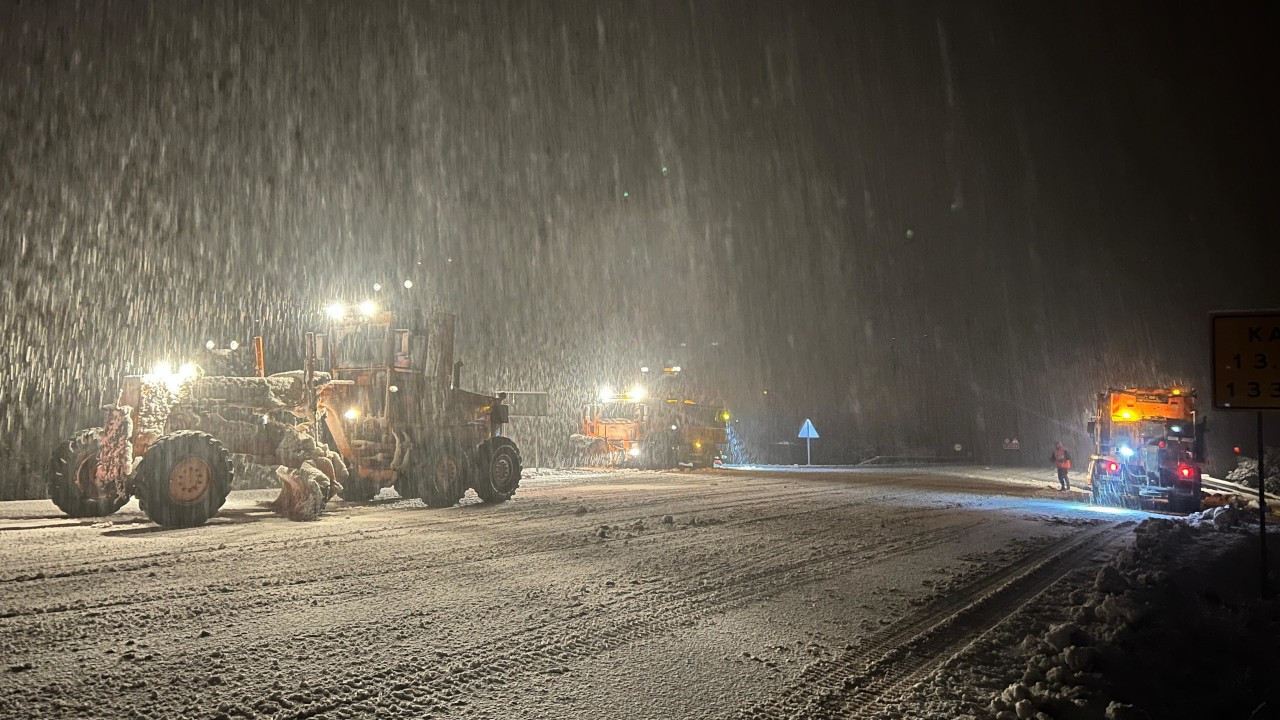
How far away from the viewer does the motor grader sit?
10078mm

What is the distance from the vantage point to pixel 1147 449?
18.1 meters

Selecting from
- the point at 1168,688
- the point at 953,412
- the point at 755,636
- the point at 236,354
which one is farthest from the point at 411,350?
the point at 953,412

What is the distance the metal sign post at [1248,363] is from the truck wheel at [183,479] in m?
12.1

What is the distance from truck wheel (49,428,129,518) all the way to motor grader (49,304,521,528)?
0.05ft

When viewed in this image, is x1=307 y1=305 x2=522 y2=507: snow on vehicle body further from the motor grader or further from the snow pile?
the snow pile

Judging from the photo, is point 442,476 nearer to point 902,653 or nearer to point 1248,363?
point 902,653

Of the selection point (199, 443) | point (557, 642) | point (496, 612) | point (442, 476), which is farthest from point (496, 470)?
point (557, 642)

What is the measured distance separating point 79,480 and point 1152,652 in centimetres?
1288

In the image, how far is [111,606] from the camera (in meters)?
5.77

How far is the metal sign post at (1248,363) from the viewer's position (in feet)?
26.2

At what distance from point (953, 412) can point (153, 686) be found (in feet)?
211

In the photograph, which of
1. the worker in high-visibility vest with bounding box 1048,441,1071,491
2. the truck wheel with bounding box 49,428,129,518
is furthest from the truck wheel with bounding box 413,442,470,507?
the worker in high-visibility vest with bounding box 1048,441,1071,491

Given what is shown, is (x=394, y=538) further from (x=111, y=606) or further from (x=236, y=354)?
(x=236, y=354)

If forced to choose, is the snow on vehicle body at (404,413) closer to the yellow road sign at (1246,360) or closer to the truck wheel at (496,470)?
the truck wheel at (496,470)
